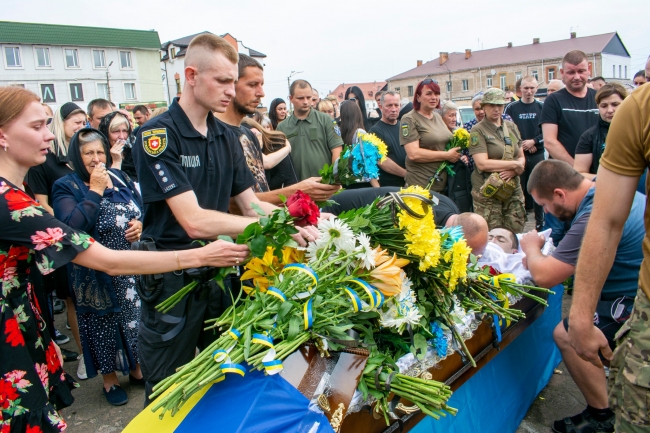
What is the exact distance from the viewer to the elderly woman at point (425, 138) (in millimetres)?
5422

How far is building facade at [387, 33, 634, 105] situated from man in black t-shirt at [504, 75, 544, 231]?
45.8 meters

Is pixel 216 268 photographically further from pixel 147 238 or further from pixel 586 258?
pixel 586 258

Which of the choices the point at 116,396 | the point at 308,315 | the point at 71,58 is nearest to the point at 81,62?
the point at 71,58

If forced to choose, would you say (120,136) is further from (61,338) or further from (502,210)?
(502,210)

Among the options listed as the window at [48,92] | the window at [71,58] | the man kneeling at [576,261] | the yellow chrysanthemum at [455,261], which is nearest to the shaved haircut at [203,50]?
the yellow chrysanthemum at [455,261]

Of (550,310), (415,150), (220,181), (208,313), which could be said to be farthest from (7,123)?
(415,150)

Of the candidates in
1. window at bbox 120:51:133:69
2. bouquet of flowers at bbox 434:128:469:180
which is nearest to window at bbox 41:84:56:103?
window at bbox 120:51:133:69

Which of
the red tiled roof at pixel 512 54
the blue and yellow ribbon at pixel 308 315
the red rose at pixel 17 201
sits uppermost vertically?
the red tiled roof at pixel 512 54

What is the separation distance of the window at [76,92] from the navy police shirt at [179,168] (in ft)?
169

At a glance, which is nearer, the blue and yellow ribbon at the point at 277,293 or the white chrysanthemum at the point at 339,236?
the blue and yellow ribbon at the point at 277,293

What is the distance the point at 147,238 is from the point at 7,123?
74 cm

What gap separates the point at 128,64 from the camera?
4984cm

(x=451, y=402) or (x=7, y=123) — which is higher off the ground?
(x=7, y=123)

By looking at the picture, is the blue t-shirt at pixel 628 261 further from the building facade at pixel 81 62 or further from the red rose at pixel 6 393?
the building facade at pixel 81 62
